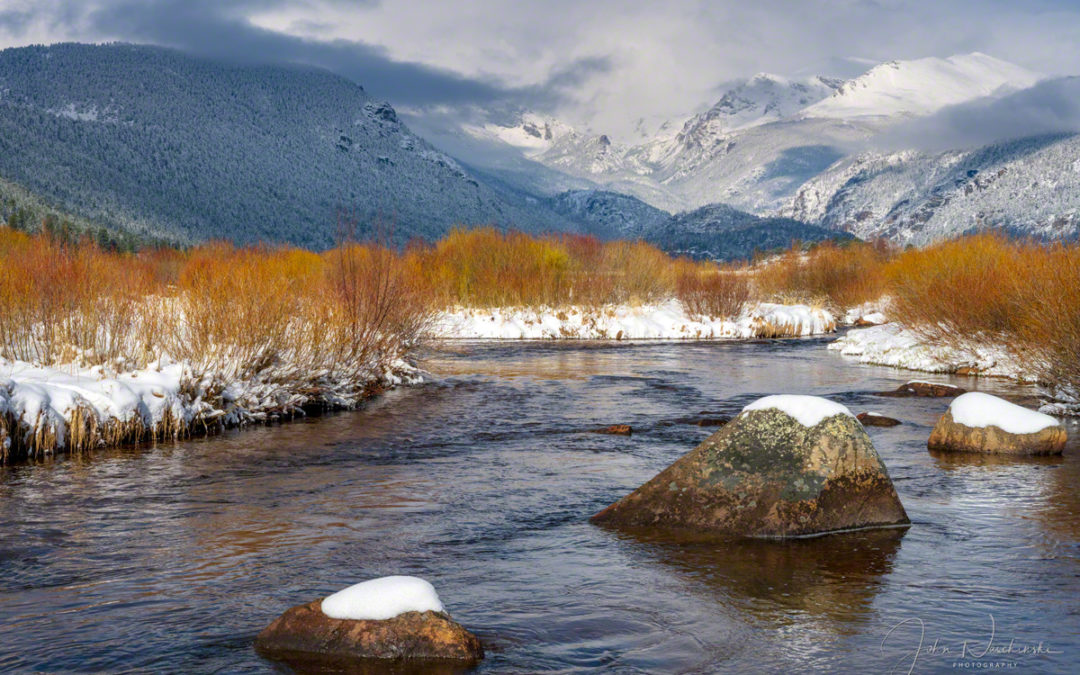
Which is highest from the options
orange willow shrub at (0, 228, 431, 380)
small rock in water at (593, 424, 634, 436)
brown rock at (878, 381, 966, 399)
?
orange willow shrub at (0, 228, 431, 380)

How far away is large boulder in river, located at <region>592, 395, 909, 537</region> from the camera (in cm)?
981

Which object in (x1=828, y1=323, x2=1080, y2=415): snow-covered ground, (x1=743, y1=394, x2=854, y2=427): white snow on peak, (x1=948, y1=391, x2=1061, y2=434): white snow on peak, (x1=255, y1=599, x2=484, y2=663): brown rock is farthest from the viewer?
(x1=828, y1=323, x2=1080, y2=415): snow-covered ground

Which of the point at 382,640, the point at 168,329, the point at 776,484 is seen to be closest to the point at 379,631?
the point at 382,640

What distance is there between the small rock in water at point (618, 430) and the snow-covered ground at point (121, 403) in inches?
246

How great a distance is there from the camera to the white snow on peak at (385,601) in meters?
6.58

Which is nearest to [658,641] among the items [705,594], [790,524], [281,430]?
[705,594]

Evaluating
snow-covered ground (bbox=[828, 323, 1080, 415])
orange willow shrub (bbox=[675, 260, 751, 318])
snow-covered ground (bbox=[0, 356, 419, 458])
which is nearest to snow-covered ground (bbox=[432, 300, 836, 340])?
orange willow shrub (bbox=[675, 260, 751, 318])

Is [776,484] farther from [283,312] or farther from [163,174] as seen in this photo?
[163,174]

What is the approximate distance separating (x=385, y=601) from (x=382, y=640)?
10.3 inches

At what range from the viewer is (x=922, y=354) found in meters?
29.3

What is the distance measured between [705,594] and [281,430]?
11.2 metres

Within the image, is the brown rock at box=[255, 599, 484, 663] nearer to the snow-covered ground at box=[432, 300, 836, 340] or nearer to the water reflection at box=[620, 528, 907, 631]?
the water reflection at box=[620, 528, 907, 631]

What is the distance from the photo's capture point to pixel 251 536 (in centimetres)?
1004

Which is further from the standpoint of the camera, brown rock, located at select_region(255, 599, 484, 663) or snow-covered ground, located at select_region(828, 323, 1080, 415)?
snow-covered ground, located at select_region(828, 323, 1080, 415)
